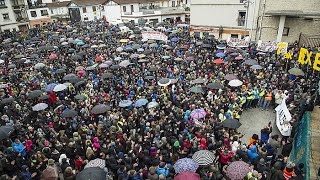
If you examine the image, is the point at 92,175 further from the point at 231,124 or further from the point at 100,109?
the point at 231,124

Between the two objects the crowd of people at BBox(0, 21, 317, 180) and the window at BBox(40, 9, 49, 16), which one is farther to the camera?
the window at BBox(40, 9, 49, 16)

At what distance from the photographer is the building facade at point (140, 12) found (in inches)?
1919

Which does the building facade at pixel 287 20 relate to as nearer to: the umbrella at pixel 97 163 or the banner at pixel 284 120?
the banner at pixel 284 120

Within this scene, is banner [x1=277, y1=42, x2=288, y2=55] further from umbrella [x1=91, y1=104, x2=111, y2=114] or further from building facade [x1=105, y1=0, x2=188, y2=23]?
building facade [x1=105, y1=0, x2=188, y2=23]

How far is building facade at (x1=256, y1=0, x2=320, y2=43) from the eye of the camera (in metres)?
25.7

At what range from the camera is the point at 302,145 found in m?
10.4

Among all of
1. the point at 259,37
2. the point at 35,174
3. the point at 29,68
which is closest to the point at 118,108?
the point at 35,174

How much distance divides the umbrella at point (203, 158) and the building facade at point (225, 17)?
73.2 ft

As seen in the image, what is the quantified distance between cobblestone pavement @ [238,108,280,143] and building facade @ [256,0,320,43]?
12.7m

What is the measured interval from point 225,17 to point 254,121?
60.9 ft

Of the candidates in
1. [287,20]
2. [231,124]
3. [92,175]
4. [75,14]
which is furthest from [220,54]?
[75,14]

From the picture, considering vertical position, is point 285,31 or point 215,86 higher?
point 285,31

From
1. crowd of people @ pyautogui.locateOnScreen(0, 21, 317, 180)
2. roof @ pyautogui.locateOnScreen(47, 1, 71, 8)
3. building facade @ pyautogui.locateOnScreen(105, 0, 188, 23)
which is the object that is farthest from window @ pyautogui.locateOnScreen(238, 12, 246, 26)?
roof @ pyautogui.locateOnScreen(47, 1, 71, 8)

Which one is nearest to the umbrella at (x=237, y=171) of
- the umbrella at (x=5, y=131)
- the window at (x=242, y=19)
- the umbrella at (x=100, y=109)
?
the umbrella at (x=100, y=109)
